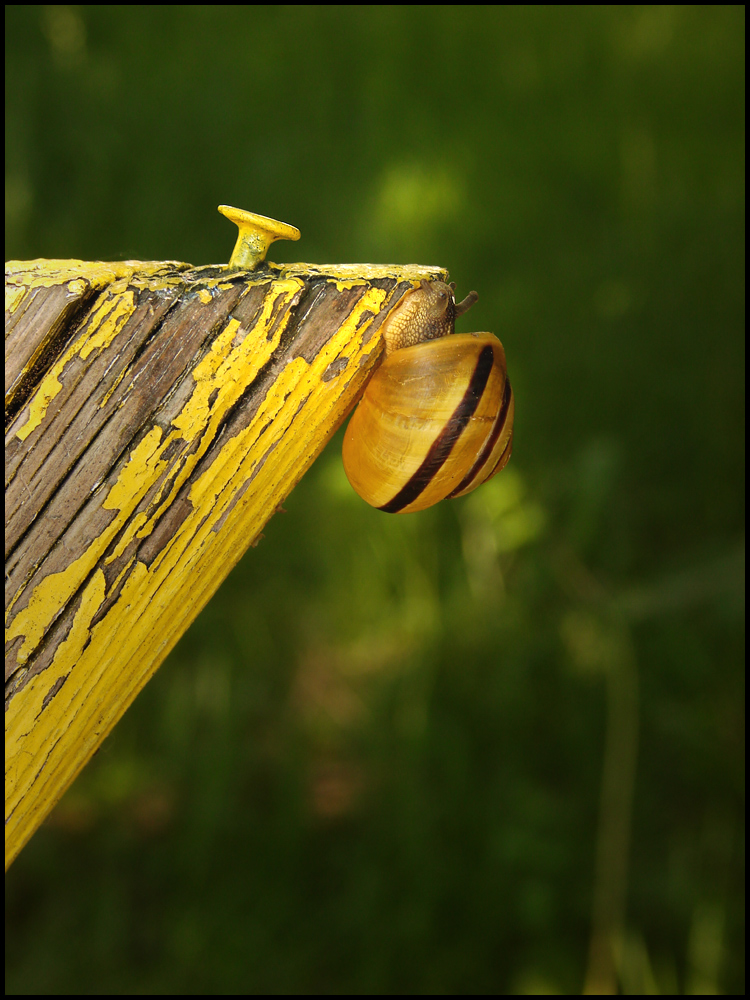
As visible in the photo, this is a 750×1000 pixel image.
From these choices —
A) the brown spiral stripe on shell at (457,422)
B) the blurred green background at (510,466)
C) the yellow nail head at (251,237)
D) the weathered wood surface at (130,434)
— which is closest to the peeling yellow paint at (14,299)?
the weathered wood surface at (130,434)

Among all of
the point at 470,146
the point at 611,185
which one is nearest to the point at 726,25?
the point at 611,185

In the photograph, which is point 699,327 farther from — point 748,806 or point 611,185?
point 748,806

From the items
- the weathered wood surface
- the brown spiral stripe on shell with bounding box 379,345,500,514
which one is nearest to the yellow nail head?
the weathered wood surface

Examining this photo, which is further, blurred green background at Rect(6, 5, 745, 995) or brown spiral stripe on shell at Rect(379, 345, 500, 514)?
blurred green background at Rect(6, 5, 745, 995)

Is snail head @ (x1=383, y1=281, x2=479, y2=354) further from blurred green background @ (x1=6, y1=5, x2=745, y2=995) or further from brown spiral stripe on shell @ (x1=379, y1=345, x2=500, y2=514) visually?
blurred green background @ (x1=6, y1=5, x2=745, y2=995)

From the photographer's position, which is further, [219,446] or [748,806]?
[748,806]

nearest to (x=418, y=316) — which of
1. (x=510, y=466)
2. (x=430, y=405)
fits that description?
(x=430, y=405)

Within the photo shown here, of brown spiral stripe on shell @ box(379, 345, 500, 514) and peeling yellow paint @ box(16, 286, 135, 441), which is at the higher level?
brown spiral stripe on shell @ box(379, 345, 500, 514)
